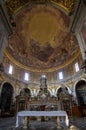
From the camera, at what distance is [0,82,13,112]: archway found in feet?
61.6

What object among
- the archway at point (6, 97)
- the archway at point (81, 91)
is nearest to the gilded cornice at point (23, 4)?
the archway at point (6, 97)

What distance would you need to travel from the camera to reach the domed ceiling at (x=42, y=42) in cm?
2220

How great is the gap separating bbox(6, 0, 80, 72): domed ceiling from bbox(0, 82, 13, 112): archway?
653cm

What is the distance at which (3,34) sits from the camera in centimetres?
896

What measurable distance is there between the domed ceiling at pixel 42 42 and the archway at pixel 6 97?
653cm

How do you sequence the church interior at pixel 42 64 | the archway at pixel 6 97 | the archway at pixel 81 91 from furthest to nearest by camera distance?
the archway at pixel 81 91, the archway at pixel 6 97, the church interior at pixel 42 64

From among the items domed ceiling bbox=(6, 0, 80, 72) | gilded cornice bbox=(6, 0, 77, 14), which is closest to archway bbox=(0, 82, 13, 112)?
domed ceiling bbox=(6, 0, 80, 72)

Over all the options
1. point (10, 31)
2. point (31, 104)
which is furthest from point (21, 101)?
point (10, 31)

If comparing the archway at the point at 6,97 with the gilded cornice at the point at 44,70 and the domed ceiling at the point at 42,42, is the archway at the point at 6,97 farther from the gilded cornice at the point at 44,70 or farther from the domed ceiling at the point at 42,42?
the domed ceiling at the point at 42,42

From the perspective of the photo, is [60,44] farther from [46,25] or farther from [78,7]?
[78,7]

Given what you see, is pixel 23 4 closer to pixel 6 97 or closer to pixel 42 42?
pixel 42 42

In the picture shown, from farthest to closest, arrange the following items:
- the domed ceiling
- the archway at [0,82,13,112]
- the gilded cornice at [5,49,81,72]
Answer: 1. the gilded cornice at [5,49,81,72]
2. the domed ceiling
3. the archway at [0,82,13,112]

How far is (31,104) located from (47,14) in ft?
61.4

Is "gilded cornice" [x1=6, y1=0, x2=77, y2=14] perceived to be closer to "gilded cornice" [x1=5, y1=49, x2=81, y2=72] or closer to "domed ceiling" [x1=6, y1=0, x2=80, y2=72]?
"domed ceiling" [x1=6, y1=0, x2=80, y2=72]
